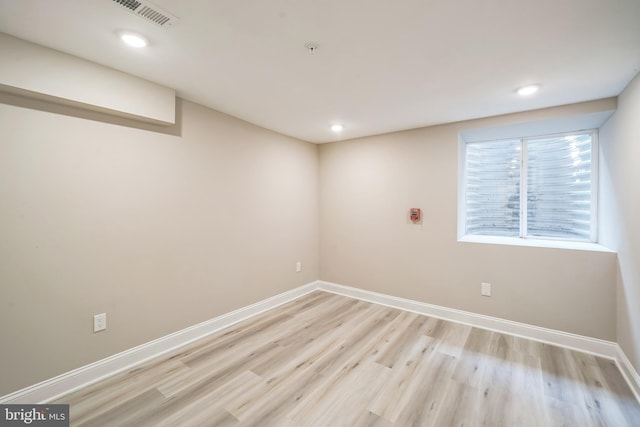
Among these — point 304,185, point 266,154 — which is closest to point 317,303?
point 304,185

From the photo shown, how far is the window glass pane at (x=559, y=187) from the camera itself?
287cm

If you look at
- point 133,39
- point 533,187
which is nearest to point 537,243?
point 533,187

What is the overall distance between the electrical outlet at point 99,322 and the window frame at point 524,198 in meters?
3.55

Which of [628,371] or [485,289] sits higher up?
[485,289]

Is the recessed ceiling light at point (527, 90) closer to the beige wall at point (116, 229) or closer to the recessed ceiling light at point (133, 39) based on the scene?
the beige wall at point (116, 229)

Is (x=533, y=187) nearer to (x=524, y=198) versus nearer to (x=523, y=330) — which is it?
(x=524, y=198)

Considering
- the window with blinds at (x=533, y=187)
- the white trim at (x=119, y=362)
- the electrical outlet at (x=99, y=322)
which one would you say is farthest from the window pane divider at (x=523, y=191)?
the electrical outlet at (x=99, y=322)

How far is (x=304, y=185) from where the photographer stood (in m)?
4.07

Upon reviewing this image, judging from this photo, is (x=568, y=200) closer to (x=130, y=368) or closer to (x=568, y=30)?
(x=568, y=30)

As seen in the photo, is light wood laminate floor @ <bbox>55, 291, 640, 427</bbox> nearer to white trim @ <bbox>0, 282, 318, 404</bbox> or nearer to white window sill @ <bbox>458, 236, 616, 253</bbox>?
white trim @ <bbox>0, 282, 318, 404</bbox>

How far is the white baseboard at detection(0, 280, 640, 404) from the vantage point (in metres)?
1.86

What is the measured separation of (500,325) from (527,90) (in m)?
2.35

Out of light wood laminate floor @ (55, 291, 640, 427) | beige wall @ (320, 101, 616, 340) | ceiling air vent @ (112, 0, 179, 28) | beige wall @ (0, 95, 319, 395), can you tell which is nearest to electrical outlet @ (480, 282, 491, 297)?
beige wall @ (320, 101, 616, 340)

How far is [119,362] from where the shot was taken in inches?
84.5
